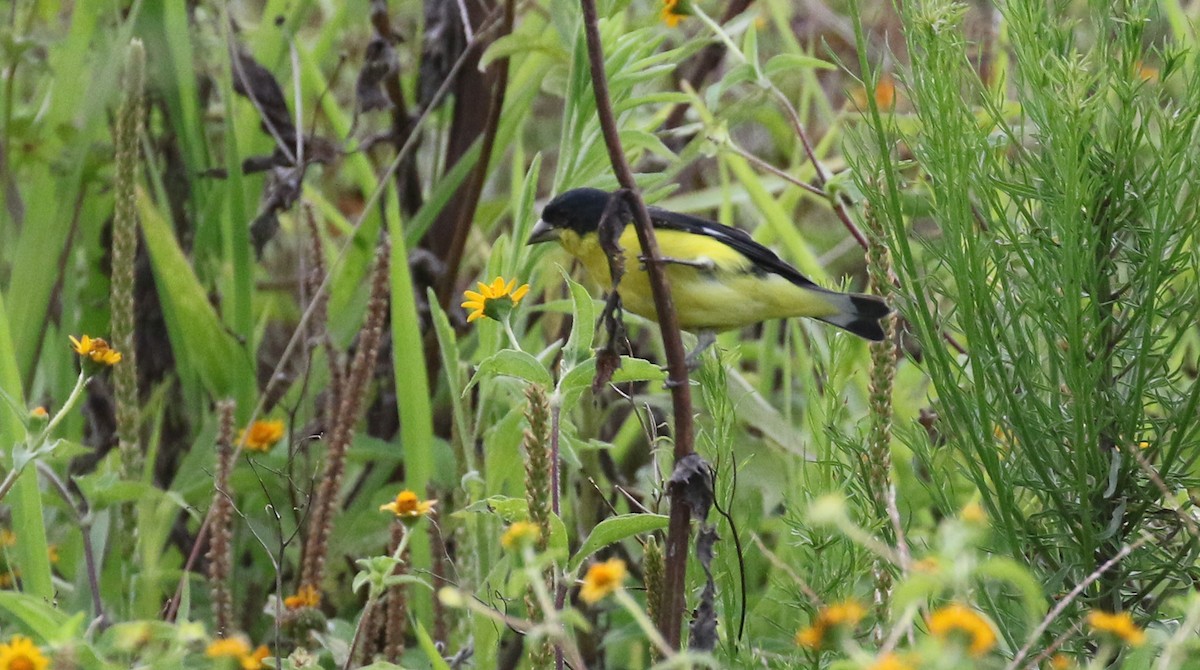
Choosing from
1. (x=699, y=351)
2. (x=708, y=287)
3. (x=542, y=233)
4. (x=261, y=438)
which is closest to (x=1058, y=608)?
(x=699, y=351)

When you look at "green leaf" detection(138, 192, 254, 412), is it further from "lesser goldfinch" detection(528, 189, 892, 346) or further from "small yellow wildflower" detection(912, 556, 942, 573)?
"small yellow wildflower" detection(912, 556, 942, 573)

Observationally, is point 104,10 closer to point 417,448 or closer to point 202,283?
point 202,283

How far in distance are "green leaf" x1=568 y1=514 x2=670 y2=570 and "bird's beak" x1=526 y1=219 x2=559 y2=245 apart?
89cm

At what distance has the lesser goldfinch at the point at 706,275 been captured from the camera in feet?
7.17

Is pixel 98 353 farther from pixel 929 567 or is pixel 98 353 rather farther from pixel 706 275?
pixel 929 567

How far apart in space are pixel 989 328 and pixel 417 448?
1.04 metres

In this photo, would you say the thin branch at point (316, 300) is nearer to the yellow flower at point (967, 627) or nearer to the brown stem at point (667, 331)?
the brown stem at point (667, 331)

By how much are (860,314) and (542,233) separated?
58 centimetres

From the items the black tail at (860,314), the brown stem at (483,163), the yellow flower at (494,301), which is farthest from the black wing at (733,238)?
the yellow flower at (494,301)

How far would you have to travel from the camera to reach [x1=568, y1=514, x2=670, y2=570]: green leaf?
149 cm

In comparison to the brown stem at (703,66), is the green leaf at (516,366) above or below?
below

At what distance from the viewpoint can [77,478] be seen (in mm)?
1932

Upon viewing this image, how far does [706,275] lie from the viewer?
2.25 metres

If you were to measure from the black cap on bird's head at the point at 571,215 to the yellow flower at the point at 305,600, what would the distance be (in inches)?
26.5
